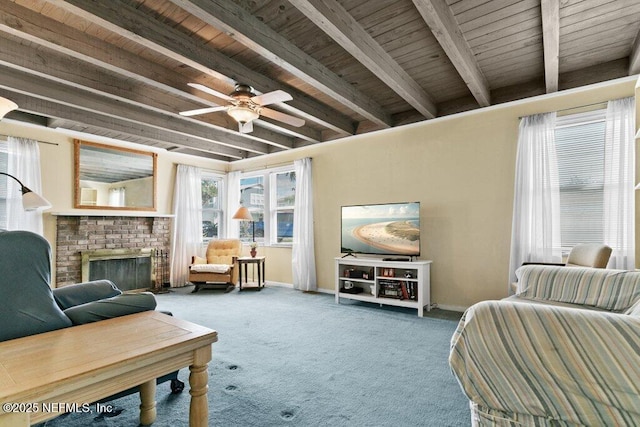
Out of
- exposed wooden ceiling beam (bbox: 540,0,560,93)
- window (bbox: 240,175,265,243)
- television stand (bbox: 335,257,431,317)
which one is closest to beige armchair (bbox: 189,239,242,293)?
window (bbox: 240,175,265,243)

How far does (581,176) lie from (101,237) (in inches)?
250

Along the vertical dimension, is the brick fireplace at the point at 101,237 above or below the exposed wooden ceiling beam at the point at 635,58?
below

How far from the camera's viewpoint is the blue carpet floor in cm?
181

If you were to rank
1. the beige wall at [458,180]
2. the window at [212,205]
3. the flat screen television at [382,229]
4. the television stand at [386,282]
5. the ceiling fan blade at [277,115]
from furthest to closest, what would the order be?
the window at [212,205], the flat screen television at [382,229], the television stand at [386,282], the beige wall at [458,180], the ceiling fan blade at [277,115]

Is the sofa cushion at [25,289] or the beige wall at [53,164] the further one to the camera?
the beige wall at [53,164]

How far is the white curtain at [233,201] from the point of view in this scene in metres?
6.59

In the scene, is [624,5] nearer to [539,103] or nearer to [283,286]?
[539,103]

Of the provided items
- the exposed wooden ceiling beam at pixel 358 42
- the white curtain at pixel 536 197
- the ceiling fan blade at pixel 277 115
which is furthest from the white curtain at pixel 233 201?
the white curtain at pixel 536 197

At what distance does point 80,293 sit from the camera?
1803 mm

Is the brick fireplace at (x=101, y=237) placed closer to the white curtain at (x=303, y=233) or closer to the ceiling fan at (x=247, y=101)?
the white curtain at (x=303, y=233)

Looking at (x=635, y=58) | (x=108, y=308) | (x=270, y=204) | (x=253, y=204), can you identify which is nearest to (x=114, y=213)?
(x=253, y=204)

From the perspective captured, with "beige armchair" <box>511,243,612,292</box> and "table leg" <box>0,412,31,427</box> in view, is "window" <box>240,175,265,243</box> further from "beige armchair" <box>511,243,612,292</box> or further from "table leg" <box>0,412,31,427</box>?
"table leg" <box>0,412,31,427</box>

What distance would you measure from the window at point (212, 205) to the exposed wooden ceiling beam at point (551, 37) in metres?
5.55

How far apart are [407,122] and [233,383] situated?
371 cm
